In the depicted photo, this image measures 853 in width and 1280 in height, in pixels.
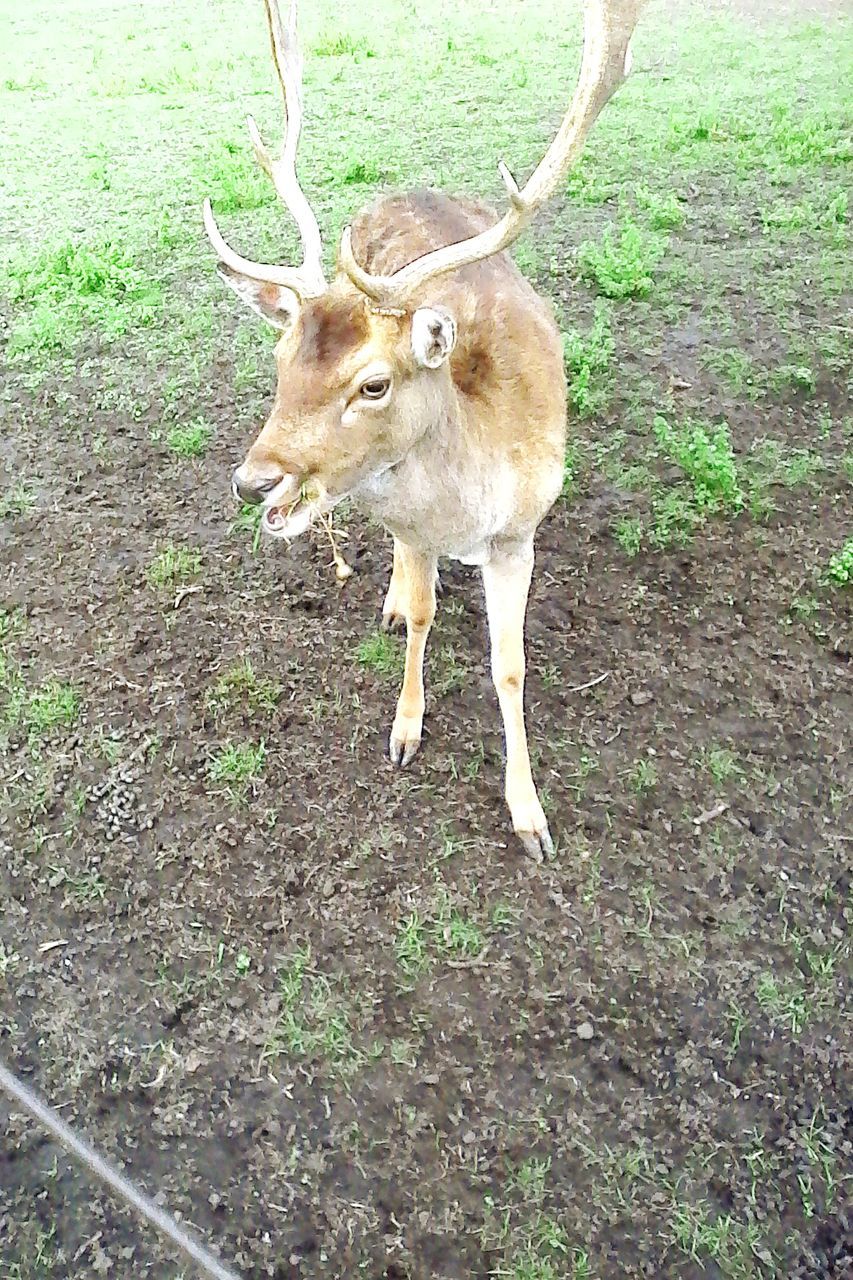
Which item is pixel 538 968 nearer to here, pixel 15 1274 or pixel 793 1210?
pixel 793 1210

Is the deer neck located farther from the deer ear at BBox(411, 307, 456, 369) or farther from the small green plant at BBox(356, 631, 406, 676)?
the small green plant at BBox(356, 631, 406, 676)

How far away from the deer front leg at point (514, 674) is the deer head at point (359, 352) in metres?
0.77

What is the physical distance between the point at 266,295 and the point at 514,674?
54.2 inches

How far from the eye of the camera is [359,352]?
2174 mm

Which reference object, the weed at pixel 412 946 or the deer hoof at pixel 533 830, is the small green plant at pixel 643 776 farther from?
the weed at pixel 412 946

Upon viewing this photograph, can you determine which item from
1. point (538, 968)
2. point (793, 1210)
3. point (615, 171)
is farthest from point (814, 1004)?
point (615, 171)

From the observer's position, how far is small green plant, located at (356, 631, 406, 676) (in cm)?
372

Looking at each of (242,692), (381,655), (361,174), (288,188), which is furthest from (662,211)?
(242,692)

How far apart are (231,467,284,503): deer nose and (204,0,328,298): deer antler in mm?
488

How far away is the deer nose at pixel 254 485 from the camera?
2.11 metres

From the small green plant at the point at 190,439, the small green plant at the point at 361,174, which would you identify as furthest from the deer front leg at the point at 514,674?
the small green plant at the point at 361,174

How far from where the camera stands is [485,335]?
2855 mm

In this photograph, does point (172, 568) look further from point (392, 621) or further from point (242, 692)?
point (392, 621)

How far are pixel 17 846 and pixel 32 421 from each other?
8.65 ft
